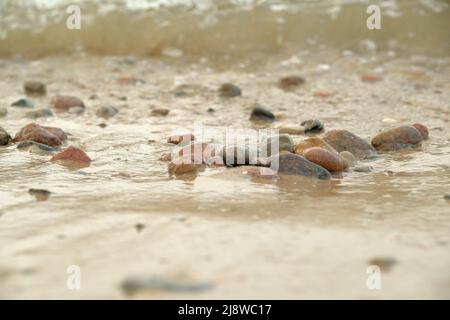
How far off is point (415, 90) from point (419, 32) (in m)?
1.67

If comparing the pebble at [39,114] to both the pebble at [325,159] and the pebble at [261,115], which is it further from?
the pebble at [325,159]

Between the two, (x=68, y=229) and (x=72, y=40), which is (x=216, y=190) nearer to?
(x=68, y=229)

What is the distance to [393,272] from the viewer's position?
1.37 meters

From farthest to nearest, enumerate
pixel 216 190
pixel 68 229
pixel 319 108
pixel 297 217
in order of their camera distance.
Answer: pixel 319 108 < pixel 216 190 < pixel 297 217 < pixel 68 229

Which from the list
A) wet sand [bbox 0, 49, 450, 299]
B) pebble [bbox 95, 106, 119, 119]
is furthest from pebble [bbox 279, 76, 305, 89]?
pebble [bbox 95, 106, 119, 119]

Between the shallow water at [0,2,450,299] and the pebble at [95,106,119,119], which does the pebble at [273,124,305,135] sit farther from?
the pebble at [95,106,119,119]

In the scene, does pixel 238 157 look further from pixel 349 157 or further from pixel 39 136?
pixel 39 136

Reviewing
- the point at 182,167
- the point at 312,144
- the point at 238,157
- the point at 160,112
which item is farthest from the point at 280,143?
the point at 160,112

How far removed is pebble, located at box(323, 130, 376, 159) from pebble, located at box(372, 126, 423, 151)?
9 cm

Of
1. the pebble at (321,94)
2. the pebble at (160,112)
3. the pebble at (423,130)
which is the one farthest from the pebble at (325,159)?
the pebble at (321,94)

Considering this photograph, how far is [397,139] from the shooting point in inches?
112

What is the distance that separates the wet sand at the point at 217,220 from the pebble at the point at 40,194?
2 cm

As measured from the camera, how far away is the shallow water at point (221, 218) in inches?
52.6
